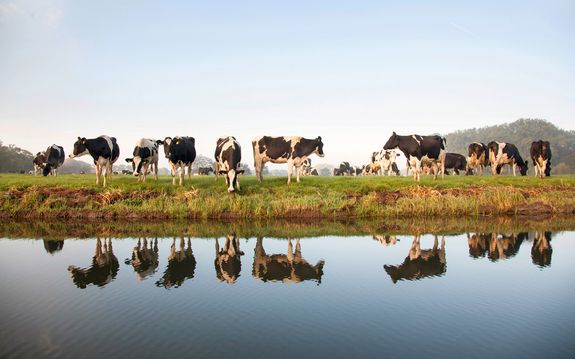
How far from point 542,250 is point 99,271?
1355 cm

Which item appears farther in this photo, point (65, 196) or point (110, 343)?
point (65, 196)

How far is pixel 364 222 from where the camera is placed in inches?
768

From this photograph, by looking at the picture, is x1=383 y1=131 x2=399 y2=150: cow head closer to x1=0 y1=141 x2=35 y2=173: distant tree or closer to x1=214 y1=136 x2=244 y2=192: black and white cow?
x1=214 y1=136 x2=244 y2=192: black and white cow

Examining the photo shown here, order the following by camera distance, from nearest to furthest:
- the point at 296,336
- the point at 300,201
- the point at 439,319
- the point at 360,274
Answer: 1. the point at 296,336
2. the point at 439,319
3. the point at 360,274
4. the point at 300,201

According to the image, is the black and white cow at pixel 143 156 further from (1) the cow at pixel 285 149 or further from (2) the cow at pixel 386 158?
(2) the cow at pixel 386 158

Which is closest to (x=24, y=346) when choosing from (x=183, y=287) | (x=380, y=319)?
(x=183, y=287)

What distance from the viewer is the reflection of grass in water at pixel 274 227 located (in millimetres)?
16422

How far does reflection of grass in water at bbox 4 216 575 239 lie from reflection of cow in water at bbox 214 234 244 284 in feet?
6.13

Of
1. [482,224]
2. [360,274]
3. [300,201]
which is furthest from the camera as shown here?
[300,201]

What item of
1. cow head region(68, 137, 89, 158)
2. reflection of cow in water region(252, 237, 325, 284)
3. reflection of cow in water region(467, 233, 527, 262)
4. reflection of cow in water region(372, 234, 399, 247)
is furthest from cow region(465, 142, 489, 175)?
cow head region(68, 137, 89, 158)

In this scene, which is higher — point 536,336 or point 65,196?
point 65,196

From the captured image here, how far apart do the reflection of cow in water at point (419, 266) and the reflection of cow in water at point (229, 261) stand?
157 inches

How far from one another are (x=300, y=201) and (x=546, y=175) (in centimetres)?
2170

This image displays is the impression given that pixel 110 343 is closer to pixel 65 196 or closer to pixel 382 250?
pixel 382 250
